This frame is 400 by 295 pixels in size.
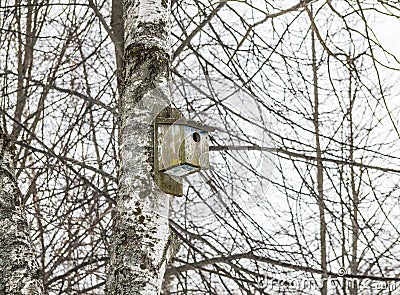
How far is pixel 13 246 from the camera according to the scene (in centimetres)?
187

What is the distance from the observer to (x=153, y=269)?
1467 mm

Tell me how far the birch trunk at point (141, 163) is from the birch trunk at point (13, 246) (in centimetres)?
46

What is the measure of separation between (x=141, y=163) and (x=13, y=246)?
0.58 meters

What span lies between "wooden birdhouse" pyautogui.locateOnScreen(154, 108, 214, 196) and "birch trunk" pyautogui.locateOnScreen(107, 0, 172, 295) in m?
0.03

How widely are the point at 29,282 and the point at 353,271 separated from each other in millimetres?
3634

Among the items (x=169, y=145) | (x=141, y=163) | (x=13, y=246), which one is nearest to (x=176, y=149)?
(x=169, y=145)

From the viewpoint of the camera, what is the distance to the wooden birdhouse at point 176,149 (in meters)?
1.61

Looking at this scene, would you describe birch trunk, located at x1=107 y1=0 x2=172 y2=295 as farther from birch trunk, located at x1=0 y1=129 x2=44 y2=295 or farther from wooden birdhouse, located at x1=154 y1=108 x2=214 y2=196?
birch trunk, located at x1=0 y1=129 x2=44 y2=295

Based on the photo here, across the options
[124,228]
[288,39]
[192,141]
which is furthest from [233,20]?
[124,228]

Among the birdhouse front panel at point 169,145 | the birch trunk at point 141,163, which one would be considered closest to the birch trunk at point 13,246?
the birch trunk at point 141,163

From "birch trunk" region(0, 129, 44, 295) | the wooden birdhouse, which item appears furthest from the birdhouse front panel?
"birch trunk" region(0, 129, 44, 295)

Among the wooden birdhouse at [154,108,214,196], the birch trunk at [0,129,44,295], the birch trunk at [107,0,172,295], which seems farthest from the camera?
the birch trunk at [0,129,44,295]

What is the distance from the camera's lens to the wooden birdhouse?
161cm

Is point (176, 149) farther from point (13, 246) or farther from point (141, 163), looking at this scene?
point (13, 246)
